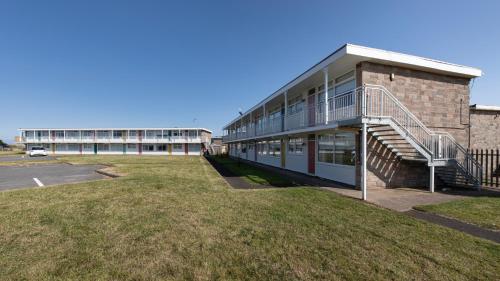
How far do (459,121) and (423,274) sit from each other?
38.7 feet

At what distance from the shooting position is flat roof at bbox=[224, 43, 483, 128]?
356 inches

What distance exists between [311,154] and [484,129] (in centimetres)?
910

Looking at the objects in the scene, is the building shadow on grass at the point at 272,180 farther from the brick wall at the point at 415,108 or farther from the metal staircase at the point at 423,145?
the metal staircase at the point at 423,145

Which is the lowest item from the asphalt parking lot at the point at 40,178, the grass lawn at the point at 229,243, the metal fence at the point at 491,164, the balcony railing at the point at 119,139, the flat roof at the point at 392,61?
the asphalt parking lot at the point at 40,178

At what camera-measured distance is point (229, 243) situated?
4.23 meters

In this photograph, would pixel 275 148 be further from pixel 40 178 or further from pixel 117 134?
pixel 117 134

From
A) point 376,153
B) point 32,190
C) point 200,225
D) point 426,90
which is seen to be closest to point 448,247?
point 200,225

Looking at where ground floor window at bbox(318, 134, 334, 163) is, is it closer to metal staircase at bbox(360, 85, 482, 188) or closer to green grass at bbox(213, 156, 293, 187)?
green grass at bbox(213, 156, 293, 187)

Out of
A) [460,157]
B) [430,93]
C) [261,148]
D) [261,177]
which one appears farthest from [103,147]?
[460,157]

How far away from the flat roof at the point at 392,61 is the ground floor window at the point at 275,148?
27.3ft

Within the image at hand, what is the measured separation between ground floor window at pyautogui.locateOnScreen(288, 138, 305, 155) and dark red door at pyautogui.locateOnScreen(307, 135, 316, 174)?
37.2 inches

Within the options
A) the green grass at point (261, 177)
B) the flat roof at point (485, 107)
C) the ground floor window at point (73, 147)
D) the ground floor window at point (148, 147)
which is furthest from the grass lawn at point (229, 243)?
the ground floor window at point (73, 147)

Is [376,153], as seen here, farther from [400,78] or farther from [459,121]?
[459,121]

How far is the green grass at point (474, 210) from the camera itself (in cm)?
539
